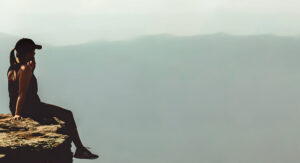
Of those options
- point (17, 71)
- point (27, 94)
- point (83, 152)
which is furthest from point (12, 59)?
point (83, 152)

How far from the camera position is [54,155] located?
1366 centimetres

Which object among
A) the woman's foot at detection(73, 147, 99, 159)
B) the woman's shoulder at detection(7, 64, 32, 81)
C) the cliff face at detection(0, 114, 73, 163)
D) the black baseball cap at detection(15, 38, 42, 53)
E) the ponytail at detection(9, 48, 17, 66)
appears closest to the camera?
the cliff face at detection(0, 114, 73, 163)

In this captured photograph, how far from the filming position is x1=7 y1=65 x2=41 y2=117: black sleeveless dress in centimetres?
1430

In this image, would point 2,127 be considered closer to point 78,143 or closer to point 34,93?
point 34,93

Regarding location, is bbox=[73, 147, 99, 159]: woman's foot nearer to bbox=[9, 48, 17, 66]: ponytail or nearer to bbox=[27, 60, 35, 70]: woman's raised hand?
bbox=[27, 60, 35, 70]: woman's raised hand

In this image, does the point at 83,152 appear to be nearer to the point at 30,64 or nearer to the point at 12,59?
the point at 30,64

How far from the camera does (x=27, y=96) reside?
46.9 ft

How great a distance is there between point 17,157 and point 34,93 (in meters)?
2.08

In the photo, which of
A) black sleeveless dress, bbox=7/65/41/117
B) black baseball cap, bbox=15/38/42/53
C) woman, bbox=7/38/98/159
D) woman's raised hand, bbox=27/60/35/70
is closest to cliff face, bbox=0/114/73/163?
woman, bbox=7/38/98/159

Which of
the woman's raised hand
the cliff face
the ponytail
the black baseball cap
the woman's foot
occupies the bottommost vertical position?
the woman's foot

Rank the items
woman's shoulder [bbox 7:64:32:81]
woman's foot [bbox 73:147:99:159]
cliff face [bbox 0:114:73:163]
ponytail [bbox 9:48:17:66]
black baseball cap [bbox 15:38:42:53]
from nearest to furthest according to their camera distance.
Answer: cliff face [bbox 0:114:73:163], woman's shoulder [bbox 7:64:32:81], black baseball cap [bbox 15:38:42:53], ponytail [bbox 9:48:17:66], woman's foot [bbox 73:147:99:159]

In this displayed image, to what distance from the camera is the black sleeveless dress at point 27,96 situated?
14305mm

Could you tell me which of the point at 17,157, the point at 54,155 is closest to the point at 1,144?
the point at 17,157

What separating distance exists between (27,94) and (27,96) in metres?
0.06
